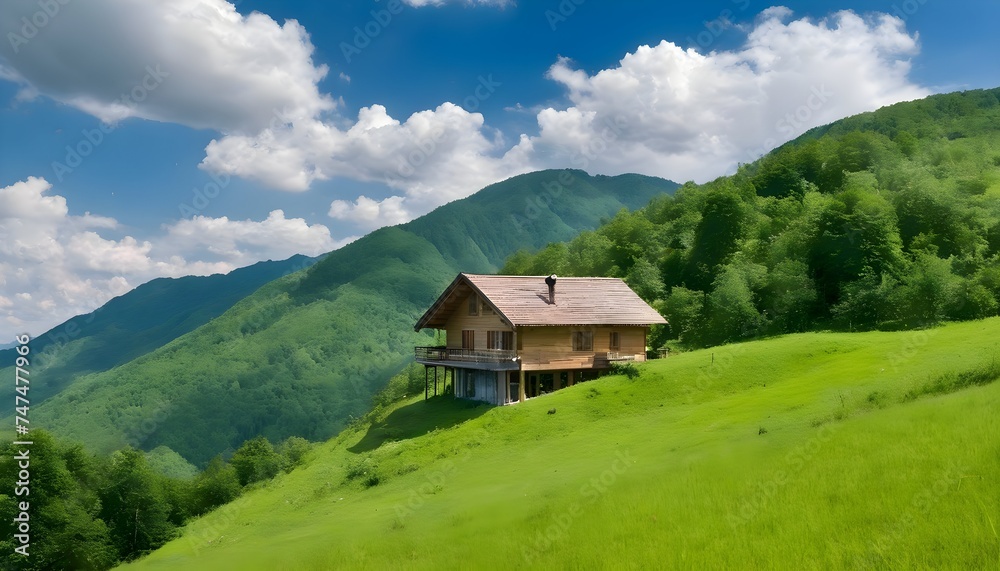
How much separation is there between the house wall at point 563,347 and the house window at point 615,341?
0.55 feet

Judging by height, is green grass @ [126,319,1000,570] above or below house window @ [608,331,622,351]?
below

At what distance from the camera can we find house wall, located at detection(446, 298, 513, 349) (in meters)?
46.9

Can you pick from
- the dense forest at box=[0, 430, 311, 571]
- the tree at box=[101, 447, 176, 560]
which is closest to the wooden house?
the tree at box=[101, 447, 176, 560]

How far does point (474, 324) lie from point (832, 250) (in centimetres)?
3025

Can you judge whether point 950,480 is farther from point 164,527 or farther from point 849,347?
point 164,527

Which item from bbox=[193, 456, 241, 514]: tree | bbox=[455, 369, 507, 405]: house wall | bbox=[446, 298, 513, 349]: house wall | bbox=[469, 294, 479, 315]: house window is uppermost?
bbox=[469, 294, 479, 315]: house window

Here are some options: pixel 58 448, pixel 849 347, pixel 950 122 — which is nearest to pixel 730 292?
pixel 849 347

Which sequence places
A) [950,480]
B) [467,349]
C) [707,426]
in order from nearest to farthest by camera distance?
[950,480]
[707,426]
[467,349]

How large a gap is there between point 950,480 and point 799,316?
3896 cm

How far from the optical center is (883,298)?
4431cm

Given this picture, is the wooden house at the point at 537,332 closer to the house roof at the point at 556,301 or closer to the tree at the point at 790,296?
the house roof at the point at 556,301

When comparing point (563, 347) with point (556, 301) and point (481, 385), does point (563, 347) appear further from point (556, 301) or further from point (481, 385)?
point (481, 385)

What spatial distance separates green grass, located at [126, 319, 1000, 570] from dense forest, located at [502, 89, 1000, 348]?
649cm

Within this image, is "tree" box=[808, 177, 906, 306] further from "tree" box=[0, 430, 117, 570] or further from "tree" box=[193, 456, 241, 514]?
"tree" box=[0, 430, 117, 570]
